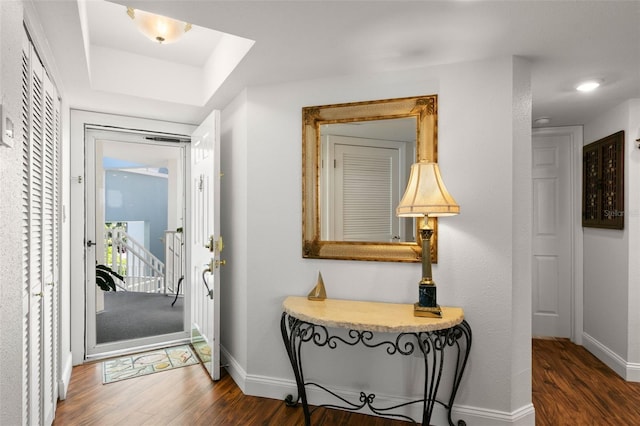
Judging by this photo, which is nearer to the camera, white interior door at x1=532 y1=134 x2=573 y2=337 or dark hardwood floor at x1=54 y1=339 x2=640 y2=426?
dark hardwood floor at x1=54 y1=339 x2=640 y2=426

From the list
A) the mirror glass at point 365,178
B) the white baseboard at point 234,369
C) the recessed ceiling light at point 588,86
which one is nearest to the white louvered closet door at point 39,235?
the white baseboard at point 234,369

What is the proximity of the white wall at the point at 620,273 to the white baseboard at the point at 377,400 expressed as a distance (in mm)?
1411

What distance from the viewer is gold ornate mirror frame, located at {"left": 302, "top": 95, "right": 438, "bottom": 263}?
7.53 feet

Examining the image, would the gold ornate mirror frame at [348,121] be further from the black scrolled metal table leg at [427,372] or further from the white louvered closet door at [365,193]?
the black scrolled metal table leg at [427,372]

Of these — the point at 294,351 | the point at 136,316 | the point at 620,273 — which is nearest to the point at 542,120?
the point at 620,273

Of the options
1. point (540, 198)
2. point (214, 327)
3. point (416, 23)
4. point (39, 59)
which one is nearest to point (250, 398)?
point (214, 327)

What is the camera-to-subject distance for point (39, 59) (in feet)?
5.95

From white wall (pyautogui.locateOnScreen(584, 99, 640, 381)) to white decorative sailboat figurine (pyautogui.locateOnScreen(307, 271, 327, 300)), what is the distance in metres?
2.47

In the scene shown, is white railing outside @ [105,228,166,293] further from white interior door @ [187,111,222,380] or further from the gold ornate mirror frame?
the gold ornate mirror frame

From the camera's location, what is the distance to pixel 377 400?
237cm

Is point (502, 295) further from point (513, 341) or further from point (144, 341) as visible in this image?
point (144, 341)

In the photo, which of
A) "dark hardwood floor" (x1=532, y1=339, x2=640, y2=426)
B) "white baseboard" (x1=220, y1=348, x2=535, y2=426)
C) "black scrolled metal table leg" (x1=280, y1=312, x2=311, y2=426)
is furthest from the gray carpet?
"dark hardwood floor" (x1=532, y1=339, x2=640, y2=426)

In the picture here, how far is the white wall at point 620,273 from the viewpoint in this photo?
2.93 meters

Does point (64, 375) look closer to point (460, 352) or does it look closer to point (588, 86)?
point (460, 352)
